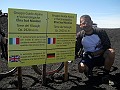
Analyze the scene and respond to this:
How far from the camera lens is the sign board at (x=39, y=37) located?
17.4 ft

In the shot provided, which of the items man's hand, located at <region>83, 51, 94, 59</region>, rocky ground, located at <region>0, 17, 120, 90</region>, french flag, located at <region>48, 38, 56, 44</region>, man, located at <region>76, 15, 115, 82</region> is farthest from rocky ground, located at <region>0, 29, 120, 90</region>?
french flag, located at <region>48, 38, 56, 44</region>

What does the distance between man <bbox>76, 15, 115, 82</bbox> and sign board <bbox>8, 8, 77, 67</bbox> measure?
38cm

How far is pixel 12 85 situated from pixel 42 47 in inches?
45.3

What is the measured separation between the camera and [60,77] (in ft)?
21.6

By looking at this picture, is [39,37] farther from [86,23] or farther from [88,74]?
[88,74]

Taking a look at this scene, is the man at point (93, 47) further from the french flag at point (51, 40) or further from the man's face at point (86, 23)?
the french flag at point (51, 40)

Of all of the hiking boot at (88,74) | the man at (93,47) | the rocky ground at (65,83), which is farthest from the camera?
the hiking boot at (88,74)

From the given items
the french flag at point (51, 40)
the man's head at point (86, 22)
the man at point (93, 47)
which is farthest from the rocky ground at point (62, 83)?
the man's head at point (86, 22)

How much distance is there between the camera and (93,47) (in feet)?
21.8

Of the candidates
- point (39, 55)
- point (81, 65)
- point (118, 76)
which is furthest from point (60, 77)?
point (118, 76)

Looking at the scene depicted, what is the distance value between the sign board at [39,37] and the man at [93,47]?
38 centimetres

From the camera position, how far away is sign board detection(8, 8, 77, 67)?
5300 mm

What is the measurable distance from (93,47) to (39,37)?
167 cm

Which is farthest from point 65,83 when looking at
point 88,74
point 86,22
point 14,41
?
point 14,41
